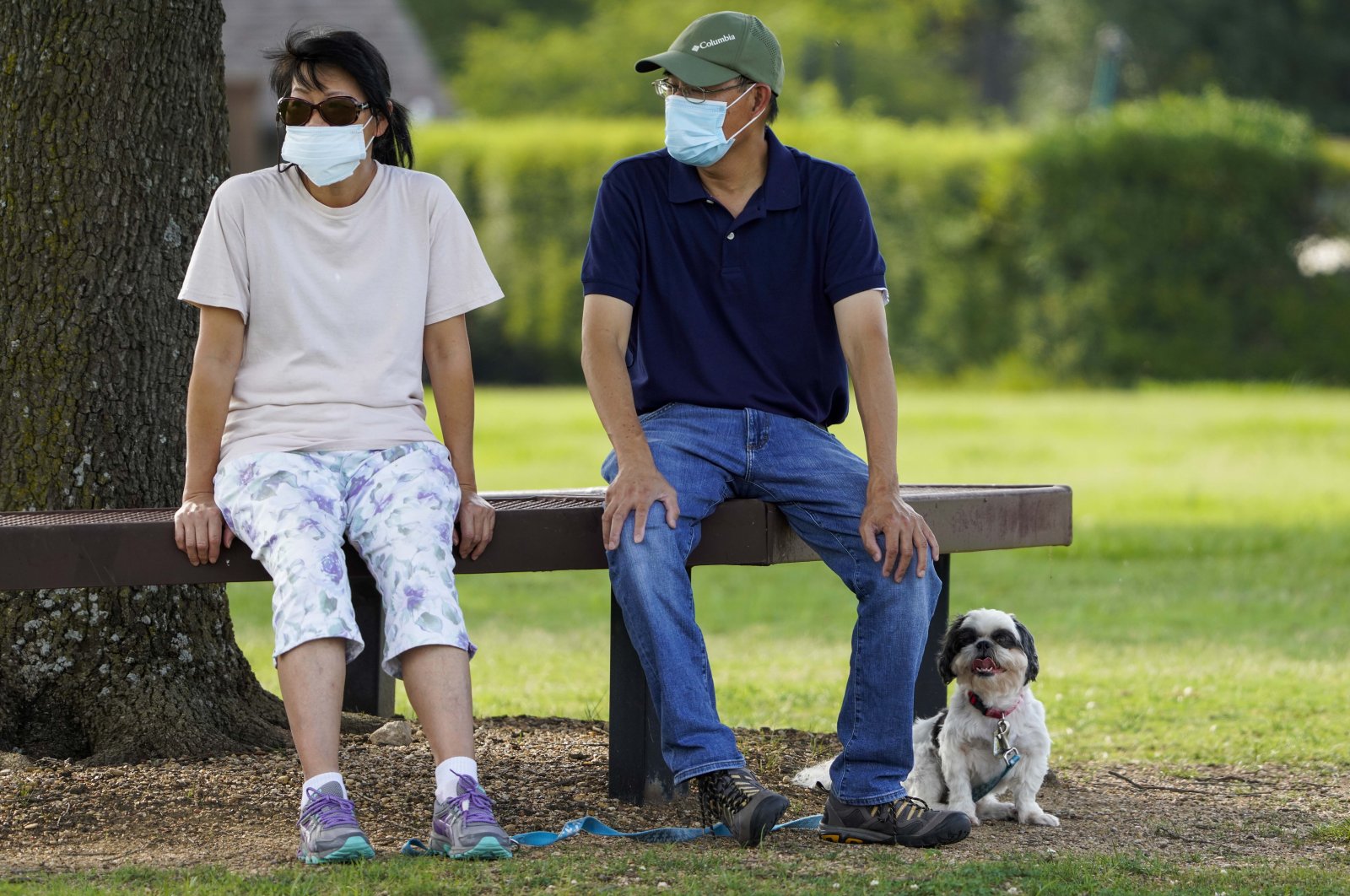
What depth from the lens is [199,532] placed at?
384cm

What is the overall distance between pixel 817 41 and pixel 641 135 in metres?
18.8

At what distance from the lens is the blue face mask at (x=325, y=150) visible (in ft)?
13.3

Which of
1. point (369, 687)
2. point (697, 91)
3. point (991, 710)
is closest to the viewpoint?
point (697, 91)

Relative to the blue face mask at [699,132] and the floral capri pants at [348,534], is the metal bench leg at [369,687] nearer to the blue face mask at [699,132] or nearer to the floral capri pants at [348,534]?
the floral capri pants at [348,534]

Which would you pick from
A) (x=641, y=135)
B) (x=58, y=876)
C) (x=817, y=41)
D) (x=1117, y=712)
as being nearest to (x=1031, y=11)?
(x=817, y=41)

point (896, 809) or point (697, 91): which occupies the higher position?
point (697, 91)

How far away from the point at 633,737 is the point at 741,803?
541 mm

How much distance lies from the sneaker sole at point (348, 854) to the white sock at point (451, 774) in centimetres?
18

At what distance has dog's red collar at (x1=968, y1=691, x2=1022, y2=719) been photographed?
4.58 m

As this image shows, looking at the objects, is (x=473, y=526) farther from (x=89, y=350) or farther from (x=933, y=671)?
(x=933, y=671)

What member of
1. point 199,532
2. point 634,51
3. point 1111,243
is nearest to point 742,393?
point 199,532

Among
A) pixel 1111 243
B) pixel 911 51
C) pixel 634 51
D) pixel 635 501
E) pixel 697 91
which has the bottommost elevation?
pixel 635 501

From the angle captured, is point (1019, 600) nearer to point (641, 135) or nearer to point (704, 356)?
point (704, 356)

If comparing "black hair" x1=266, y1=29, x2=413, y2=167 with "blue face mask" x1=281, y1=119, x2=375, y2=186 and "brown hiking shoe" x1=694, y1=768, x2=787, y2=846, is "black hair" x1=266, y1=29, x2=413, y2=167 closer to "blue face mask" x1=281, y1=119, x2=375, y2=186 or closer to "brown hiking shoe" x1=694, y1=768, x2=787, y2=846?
"blue face mask" x1=281, y1=119, x2=375, y2=186
